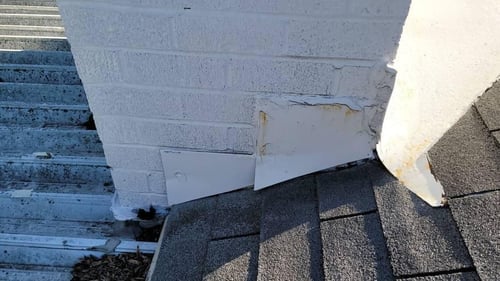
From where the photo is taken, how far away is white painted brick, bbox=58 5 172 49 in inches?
53.2

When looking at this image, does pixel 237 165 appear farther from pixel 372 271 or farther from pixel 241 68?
pixel 372 271

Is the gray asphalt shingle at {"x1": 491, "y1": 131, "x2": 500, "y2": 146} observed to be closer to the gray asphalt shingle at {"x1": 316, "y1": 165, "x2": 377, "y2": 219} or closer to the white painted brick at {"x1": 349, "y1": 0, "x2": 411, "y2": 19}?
the gray asphalt shingle at {"x1": 316, "y1": 165, "x2": 377, "y2": 219}

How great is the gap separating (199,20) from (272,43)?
268 mm

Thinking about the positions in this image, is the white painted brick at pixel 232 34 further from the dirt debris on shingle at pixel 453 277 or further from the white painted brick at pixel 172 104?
the dirt debris on shingle at pixel 453 277

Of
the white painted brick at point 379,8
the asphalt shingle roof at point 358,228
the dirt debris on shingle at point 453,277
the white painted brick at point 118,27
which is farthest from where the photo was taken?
the white painted brick at point 118,27

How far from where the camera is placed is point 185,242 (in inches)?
63.3

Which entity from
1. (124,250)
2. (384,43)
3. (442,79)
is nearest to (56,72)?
(124,250)

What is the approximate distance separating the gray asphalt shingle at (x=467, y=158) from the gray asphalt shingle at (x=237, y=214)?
71cm

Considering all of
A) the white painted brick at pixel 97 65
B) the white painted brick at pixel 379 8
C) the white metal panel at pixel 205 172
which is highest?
the white painted brick at pixel 379 8

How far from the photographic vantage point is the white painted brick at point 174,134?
63.7 inches

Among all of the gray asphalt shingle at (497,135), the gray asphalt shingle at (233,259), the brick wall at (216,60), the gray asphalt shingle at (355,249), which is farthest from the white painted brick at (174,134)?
the gray asphalt shingle at (497,135)

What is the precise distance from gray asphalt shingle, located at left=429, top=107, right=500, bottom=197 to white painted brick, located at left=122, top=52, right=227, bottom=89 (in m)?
0.86

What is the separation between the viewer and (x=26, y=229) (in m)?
1.85

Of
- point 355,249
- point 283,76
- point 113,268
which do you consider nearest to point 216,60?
point 283,76
